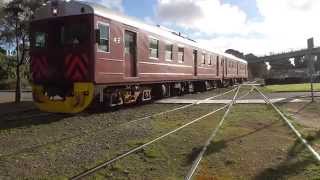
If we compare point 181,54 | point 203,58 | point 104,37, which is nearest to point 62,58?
point 104,37

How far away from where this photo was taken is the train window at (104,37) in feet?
47.8

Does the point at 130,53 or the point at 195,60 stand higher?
the point at 195,60

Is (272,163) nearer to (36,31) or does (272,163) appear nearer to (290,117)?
(290,117)

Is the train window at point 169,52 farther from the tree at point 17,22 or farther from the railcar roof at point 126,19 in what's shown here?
the tree at point 17,22

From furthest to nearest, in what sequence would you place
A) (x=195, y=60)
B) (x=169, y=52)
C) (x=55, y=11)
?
(x=195, y=60), (x=169, y=52), (x=55, y=11)

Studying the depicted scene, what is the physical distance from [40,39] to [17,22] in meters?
7.09

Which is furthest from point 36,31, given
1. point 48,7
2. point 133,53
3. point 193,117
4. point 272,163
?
point 272,163

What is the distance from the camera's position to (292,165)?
7.87 m

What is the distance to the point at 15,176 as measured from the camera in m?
7.21

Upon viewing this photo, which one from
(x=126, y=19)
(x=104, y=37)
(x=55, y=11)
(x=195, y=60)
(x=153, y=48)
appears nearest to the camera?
(x=104, y=37)

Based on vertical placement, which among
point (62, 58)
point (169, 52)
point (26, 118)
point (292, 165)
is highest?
point (169, 52)

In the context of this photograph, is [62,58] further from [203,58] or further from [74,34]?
[203,58]

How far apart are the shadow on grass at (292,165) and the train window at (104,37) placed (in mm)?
7240

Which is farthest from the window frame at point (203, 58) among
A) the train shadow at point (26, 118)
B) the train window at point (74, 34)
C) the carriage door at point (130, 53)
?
the train window at point (74, 34)
